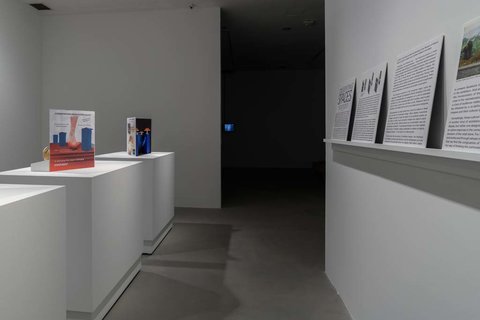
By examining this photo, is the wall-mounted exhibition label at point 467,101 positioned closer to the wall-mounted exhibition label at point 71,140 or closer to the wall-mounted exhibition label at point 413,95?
the wall-mounted exhibition label at point 413,95

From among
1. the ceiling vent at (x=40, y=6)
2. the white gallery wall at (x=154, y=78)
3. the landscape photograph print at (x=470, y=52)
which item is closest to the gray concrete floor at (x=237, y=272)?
the white gallery wall at (x=154, y=78)

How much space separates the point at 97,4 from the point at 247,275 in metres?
5.32

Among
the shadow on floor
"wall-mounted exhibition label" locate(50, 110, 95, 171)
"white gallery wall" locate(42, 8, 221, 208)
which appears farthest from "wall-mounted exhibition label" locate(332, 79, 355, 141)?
"white gallery wall" locate(42, 8, 221, 208)

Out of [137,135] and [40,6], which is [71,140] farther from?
[40,6]

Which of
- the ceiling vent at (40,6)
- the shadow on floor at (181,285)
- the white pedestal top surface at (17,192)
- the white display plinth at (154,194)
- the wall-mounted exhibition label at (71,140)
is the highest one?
the ceiling vent at (40,6)

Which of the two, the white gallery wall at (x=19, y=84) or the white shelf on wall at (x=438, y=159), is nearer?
the white shelf on wall at (x=438, y=159)

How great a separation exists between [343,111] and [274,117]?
10356 mm

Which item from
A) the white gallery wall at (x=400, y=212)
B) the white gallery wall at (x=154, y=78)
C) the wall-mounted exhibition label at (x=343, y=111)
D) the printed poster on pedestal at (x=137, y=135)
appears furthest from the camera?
the white gallery wall at (x=154, y=78)

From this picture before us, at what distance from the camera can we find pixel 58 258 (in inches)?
66.1

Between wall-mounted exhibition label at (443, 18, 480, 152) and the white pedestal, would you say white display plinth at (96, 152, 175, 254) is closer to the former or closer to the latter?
the white pedestal

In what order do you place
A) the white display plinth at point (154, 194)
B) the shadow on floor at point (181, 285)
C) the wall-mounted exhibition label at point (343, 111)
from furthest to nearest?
the white display plinth at point (154, 194)
the shadow on floor at point (181, 285)
the wall-mounted exhibition label at point (343, 111)

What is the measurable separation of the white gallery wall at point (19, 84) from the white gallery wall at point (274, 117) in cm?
722

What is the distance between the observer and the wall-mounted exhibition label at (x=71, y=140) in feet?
7.47

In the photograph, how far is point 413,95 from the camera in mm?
1321
